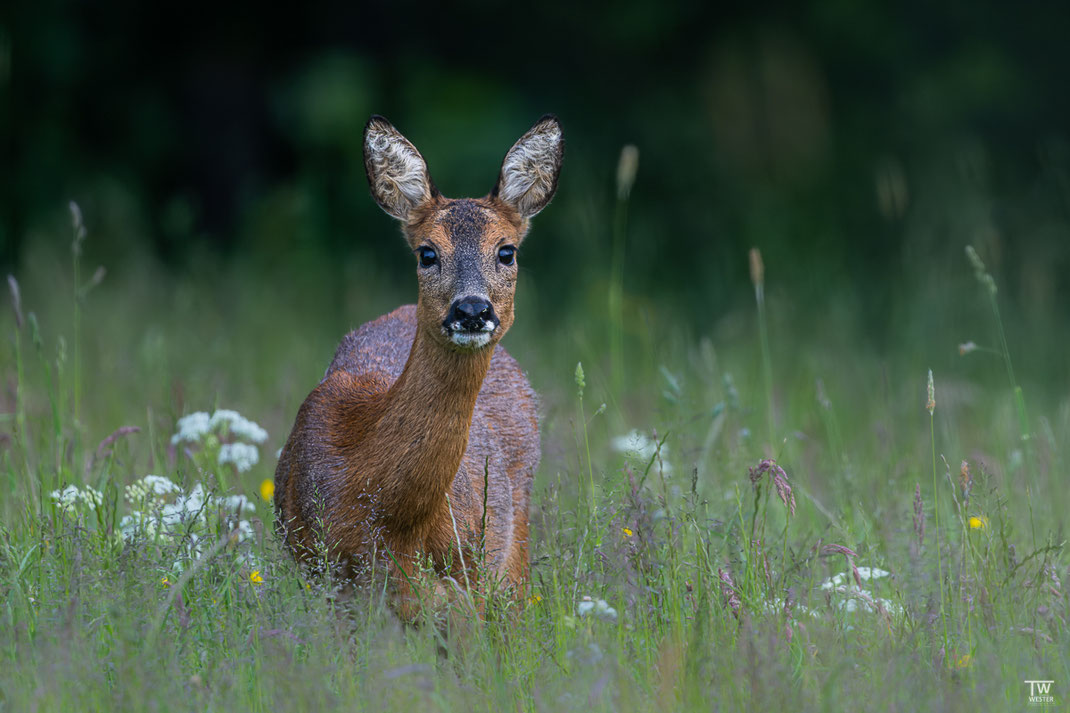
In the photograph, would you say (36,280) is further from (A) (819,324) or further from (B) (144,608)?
(B) (144,608)

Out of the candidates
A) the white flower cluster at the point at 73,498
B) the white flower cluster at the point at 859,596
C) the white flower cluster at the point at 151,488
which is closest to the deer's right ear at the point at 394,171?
the white flower cluster at the point at 151,488

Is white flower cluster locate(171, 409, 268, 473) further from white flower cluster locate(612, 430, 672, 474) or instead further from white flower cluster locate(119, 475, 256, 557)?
white flower cluster locate(612, 430, 672, 474)

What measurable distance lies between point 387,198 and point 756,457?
6.17 feet

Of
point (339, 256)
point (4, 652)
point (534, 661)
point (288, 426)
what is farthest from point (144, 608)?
point (339, 256)

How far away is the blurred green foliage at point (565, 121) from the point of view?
973 cm

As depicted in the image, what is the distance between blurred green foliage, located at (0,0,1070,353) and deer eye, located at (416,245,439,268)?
5330mm

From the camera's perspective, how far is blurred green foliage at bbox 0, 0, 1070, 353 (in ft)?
31.9

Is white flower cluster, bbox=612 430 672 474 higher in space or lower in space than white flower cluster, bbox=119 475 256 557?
higher

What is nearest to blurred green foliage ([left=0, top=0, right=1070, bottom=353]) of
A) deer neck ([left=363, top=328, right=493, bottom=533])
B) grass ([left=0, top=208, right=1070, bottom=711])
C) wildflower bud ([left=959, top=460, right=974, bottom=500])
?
grass ([left=0, top=208, right=1070, bottom=711])

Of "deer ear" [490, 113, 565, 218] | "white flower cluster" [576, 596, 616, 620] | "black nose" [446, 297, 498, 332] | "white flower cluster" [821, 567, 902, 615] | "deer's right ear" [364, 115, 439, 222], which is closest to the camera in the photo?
"white flower cluster" [576, 596, 616, 620]

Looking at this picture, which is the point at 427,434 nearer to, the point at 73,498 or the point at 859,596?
the point at 73,498

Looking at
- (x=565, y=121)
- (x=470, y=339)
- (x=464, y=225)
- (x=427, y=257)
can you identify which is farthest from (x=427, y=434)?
(x=565, y=121)

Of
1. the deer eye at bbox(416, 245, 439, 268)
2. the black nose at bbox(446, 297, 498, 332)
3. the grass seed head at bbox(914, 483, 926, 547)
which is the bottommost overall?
the grass seed head at bbox(914, 483, 926, 547)

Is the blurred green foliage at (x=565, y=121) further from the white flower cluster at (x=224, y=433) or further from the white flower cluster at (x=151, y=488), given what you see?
the white flower cluster at (x=151, y=488)
